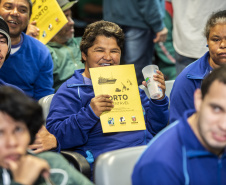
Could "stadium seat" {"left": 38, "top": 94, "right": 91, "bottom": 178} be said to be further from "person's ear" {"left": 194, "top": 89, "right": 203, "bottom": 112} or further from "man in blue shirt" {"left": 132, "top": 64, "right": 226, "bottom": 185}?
"person's ear" {"left": 194, "top": 89, "right": 203, "bottom": 112}

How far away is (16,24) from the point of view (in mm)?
3582

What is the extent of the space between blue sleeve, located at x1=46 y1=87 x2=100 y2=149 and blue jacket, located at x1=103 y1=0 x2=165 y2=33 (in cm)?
207

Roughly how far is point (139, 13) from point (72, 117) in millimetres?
2303

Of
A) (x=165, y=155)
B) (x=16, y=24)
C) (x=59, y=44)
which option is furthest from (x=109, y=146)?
(x=59, y=44)

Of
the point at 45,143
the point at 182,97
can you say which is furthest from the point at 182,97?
the point at 45,143

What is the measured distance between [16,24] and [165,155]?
2.22 m

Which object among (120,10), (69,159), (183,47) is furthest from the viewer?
(120,10)

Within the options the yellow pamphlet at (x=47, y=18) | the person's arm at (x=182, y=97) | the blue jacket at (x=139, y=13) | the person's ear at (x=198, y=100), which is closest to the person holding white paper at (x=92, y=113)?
the person's arm at (x=182, y=97)

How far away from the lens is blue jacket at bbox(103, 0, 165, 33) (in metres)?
4.75

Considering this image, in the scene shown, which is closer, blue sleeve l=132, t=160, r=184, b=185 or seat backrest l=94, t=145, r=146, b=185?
blue sleeve l=132, t=160, r=184, b=185

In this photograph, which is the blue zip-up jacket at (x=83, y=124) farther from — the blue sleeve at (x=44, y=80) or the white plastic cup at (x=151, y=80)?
the blue sleeve at (x=44, y=80)

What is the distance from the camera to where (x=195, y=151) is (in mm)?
1776

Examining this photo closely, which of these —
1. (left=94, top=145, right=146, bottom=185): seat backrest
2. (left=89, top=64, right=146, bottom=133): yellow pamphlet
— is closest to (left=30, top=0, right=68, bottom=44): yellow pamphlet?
(left=89, top=64, right=146, bottom=133): yellow pamphlet

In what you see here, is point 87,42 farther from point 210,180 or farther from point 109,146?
point 210,180
